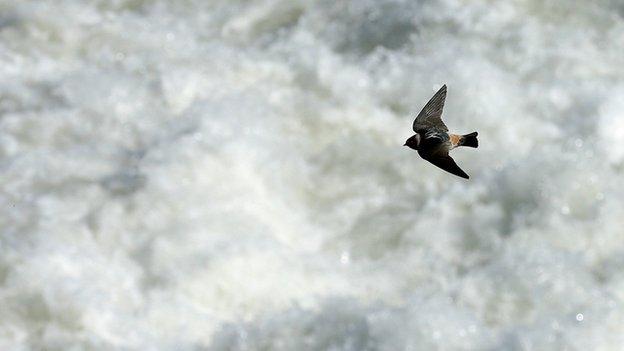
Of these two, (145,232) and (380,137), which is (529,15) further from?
(145,232)

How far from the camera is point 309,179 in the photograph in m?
3.10

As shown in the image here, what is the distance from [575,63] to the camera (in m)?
3.23

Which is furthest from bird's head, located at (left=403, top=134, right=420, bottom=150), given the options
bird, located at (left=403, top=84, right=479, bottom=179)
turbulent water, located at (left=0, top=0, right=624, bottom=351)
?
turbulent water, located at (left=0, top=0, right=624, bottom=351)

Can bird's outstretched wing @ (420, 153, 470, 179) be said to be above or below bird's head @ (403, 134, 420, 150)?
below

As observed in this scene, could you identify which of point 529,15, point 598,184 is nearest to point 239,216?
point 598,184

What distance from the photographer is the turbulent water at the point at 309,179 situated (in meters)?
2.58

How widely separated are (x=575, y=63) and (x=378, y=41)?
2.21 ft

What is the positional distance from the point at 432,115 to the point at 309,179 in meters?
1.67

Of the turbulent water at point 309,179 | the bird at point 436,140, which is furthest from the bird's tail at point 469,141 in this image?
the turbulent water at point 309,179

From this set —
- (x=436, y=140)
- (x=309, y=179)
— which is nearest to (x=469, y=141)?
(x=436, y=140)

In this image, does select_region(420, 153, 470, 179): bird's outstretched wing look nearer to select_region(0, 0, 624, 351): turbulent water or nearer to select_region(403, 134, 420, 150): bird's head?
select_region(403, 134, 420, 150): bird's head

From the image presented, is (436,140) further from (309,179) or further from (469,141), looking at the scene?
(309,179)

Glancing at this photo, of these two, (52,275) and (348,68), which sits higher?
(348,68)

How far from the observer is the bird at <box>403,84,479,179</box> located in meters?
1.26
